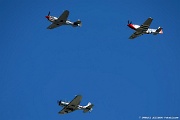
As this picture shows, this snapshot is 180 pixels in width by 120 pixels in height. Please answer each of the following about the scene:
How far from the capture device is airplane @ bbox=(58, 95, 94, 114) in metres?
92.2

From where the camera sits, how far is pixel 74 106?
309 feet

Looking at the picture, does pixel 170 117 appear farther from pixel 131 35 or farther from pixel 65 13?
pixel 65 13

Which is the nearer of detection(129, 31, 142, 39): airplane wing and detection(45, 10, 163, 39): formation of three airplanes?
detection(45, 10, 163, 39): formation of three airplanes

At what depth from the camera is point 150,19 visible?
331 feet

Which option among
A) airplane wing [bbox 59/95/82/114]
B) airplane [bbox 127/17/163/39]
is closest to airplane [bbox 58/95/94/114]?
airplane wing [bbox 59/95/82/114]

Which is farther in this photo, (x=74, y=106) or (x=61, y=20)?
(x=61, y=20)

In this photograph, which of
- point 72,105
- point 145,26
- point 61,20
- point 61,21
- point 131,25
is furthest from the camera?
point 61,21

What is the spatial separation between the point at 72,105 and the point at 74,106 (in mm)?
583

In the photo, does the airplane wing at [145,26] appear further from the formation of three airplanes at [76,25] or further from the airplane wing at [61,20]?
the airplane wing at [61,20]

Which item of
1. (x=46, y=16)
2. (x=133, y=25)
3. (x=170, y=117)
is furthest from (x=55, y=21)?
(x=170, y=117)

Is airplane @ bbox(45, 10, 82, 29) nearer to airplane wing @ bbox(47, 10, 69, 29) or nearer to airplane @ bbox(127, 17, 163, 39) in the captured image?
airplane wing @ bbox(47, 10, 69, 29)

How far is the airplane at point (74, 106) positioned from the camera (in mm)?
92250

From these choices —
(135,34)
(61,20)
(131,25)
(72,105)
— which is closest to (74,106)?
(72,105)

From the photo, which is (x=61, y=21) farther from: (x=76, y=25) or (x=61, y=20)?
(x=76, y=25)
